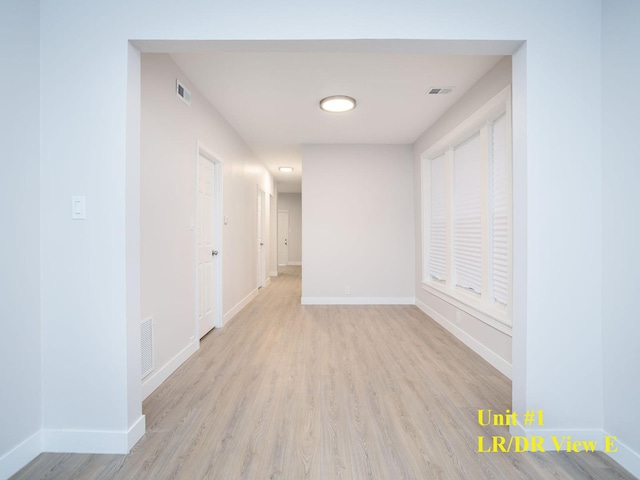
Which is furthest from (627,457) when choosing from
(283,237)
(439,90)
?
(283,237)

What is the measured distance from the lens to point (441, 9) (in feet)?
5.64

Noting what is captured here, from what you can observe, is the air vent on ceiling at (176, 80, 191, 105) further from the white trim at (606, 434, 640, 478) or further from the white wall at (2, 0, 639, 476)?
the white trim at (606, 434, 640, 478)

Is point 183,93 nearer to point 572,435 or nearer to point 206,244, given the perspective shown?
point 206,244

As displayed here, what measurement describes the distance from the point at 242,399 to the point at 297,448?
656mm

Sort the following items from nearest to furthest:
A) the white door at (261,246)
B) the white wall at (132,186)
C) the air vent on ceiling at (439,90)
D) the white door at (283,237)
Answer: the white wall at (132,186) < the air vent on ceiling at (439,90) < the white door at (261,246) < the white door at (283,237)

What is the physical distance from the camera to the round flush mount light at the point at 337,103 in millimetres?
3375

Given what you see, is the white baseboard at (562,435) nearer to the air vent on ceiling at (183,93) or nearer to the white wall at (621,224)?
the white wall at (621,224)

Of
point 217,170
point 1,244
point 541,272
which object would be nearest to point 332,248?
point 217,170

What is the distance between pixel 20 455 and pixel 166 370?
103 centimetres

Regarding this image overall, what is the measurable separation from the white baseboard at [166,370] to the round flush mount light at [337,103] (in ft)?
9.09

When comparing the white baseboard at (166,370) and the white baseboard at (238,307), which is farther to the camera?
the white baseboard at (238,307)

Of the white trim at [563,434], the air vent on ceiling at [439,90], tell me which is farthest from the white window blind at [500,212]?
the white trim at [563,434]

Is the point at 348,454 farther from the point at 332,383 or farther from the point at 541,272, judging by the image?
the point at 541,272

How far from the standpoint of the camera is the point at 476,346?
10.2 ft
